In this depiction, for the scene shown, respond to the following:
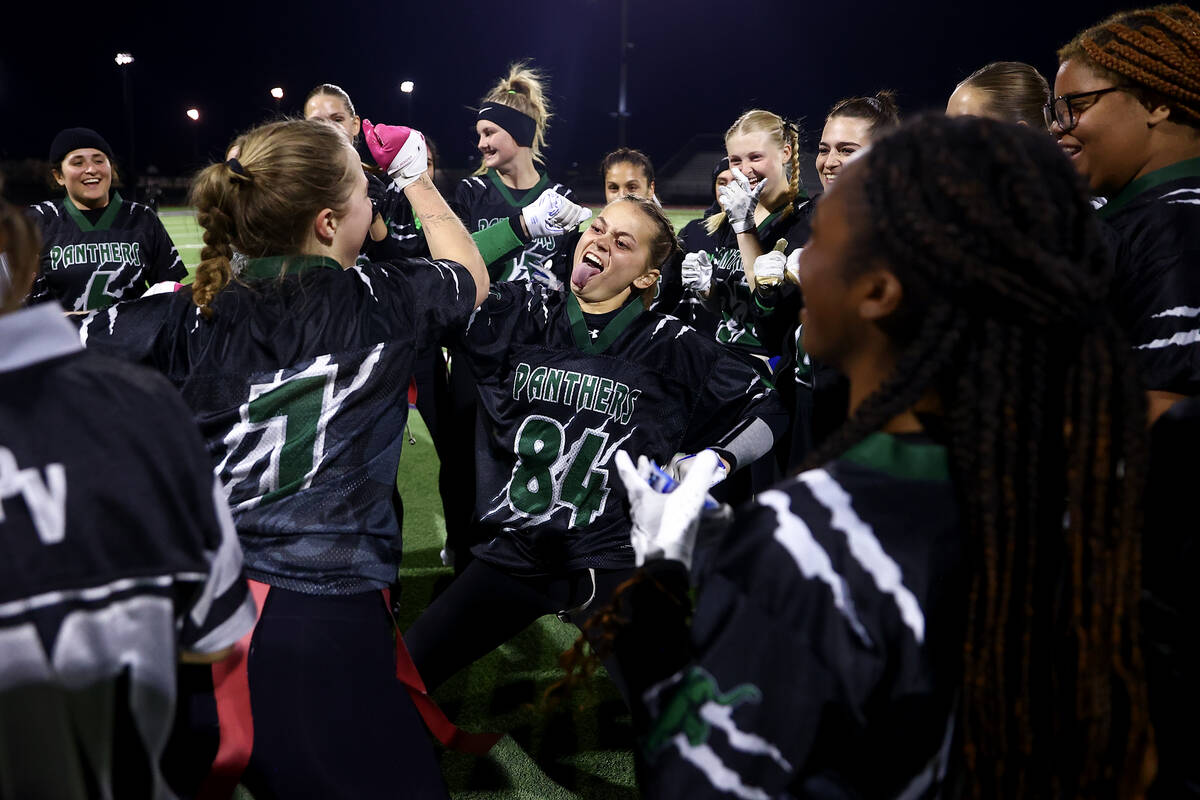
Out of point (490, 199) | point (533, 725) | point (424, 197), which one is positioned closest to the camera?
point (424, 197)

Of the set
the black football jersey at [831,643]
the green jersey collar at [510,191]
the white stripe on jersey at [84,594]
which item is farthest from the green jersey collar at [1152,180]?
the green jersey collar at [510,191]

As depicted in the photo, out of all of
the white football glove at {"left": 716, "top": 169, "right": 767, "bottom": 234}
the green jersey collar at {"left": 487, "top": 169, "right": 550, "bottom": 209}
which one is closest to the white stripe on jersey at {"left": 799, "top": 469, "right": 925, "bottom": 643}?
the white football glove at {"left": 716, "top": 169, "right": 767, "bottom": 234}

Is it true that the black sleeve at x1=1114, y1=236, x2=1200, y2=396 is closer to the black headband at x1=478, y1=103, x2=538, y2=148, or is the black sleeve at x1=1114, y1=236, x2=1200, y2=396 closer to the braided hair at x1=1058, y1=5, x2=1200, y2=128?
the braided hair at x1=1058, y1=5, x2=1200, y2=128

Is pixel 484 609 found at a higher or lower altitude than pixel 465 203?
lower

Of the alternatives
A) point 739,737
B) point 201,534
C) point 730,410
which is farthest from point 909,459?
point 730,410

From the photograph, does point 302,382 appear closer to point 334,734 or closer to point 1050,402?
point 334,734

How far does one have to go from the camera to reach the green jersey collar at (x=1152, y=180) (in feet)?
7.16

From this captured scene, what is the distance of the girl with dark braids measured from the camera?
1112mm

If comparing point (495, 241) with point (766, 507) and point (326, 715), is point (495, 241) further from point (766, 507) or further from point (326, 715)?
point (766, 507)

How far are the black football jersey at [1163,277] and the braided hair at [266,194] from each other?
1.96 meters

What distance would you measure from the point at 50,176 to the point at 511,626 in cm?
533

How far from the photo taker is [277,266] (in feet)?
6.84

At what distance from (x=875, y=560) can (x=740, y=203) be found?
3216 mm

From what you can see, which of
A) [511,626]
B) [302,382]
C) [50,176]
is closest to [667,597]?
[302,382]
